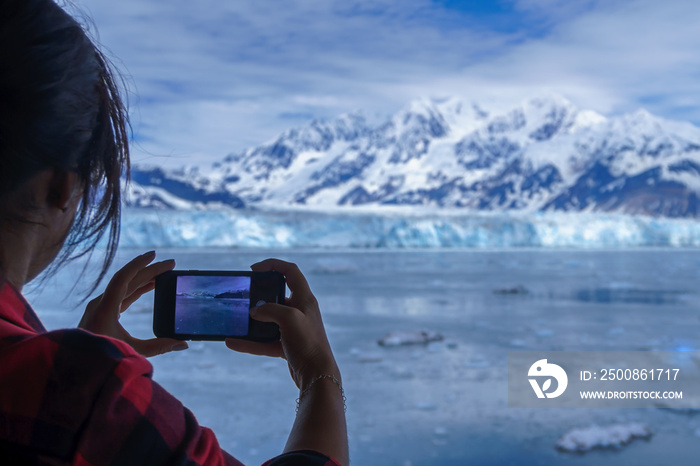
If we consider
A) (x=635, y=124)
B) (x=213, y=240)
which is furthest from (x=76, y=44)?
(x=635, y=124)

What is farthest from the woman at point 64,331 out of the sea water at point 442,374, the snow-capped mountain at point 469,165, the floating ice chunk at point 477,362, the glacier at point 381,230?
the snow-capped mountain at point 469,165

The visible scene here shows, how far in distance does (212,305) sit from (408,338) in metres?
3.16

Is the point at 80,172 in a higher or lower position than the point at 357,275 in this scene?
higher

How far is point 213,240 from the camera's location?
13.3m

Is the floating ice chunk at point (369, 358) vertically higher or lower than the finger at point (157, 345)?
lower

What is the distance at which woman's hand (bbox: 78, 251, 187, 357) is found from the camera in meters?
0.52

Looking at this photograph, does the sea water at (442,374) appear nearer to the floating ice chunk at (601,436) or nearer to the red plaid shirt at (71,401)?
the floating ice chunk at (601,436)

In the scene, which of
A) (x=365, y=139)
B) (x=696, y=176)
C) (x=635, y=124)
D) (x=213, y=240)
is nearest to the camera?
(x=213, y=240)

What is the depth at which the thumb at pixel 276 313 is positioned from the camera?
18.1 inches

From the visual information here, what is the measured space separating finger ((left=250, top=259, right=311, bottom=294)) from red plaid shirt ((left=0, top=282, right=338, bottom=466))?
18 cm

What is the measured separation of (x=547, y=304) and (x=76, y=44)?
5.37 metres

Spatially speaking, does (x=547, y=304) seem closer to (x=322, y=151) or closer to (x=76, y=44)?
(x=76, y=44)

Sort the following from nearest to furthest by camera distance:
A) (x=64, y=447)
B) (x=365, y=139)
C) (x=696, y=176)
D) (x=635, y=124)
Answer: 1. (x=64, y=447)
2. (x=696, y=176)
3. (x=635, y=124)
4. (x=365, y=139)

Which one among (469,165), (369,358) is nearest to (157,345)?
(369,358)
